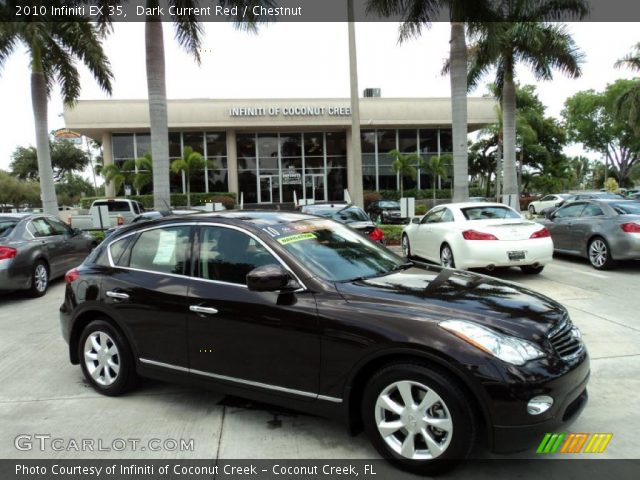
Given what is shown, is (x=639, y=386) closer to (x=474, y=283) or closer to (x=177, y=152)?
(x=474, y=283)

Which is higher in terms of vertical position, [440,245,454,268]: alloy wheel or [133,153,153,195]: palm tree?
[133,153,153,195]: palm tree

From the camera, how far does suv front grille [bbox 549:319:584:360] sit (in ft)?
10.3

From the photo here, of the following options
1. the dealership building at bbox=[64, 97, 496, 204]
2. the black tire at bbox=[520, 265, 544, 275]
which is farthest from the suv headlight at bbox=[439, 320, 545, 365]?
the dealership building at bbox=[64, 97, 496, 204]

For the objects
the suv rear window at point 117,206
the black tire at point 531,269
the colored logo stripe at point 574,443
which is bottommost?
the colored logo stripe at point 574,443

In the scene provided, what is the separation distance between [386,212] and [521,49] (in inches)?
364

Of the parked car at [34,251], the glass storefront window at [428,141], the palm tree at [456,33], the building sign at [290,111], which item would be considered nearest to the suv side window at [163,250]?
the parked car at [34,251]

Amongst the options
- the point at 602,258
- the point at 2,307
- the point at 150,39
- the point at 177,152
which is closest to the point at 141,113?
the point at 177,152

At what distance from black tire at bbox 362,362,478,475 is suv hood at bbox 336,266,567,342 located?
14.1 inches

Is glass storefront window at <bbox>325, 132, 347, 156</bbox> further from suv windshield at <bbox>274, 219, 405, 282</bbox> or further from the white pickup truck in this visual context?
suv windshield at <bbox>274, 219, 405, 282</bbox>

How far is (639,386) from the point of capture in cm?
437

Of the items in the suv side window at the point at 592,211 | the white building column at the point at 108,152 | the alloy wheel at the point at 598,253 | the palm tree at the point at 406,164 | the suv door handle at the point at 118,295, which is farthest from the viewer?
the white building column at the point at 108,152

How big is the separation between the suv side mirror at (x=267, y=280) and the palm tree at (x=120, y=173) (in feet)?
99.6

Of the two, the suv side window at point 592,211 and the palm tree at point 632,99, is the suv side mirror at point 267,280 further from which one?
the palm tree at point 632,99

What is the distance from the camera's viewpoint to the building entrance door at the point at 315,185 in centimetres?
3697
